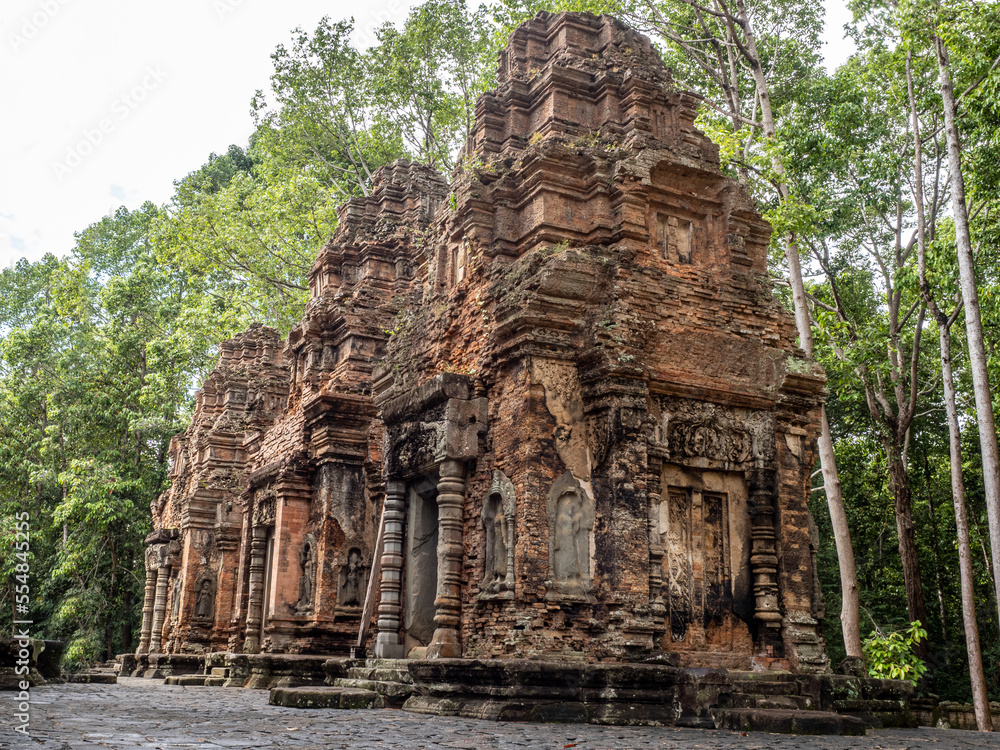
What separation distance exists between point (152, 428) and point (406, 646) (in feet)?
64.3

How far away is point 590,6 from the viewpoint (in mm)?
18203

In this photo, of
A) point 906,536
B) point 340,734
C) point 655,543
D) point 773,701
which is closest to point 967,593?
point 906,536

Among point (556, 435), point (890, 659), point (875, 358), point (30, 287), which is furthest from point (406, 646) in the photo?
point (30, 287)

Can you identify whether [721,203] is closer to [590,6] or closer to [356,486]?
[356,486]

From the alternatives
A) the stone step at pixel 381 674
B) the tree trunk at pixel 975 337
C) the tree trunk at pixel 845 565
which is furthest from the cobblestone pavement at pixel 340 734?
the tree trunk at pixel 845 565

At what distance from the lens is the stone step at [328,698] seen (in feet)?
26.5

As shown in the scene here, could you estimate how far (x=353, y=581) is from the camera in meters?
12.9

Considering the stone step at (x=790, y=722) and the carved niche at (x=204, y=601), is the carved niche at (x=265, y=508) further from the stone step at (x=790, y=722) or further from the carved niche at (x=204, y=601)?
the stone step at (x=790, y=722)

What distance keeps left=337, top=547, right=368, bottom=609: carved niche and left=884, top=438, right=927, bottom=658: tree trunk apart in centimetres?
909

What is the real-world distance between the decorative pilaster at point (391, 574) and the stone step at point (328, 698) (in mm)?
1716

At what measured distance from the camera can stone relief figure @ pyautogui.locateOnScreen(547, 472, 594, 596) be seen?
8188mm

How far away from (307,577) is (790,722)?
837cm

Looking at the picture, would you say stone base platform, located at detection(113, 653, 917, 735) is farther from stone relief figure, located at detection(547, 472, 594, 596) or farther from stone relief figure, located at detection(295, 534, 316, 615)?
stone relief figure, located at detection(295, 534, 316, 615)

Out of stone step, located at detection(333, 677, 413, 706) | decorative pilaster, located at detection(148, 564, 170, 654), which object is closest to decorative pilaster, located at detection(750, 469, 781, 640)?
stone step, located at detection(333, 677, 413, 706)
